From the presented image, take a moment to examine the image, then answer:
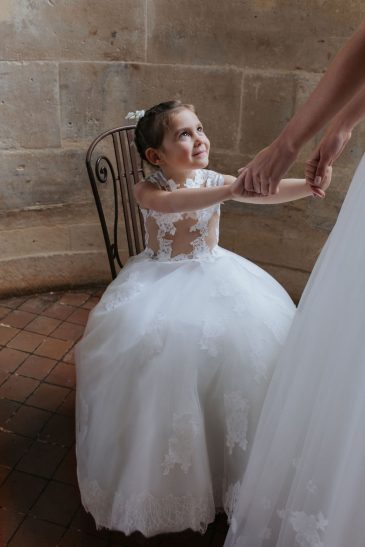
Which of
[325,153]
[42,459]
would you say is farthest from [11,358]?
[325,153]

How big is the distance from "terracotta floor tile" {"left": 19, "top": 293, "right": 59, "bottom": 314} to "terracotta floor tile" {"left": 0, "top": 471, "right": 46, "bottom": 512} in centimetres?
108

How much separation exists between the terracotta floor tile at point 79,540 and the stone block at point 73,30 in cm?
195

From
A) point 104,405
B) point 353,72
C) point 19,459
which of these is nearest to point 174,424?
point 104,405

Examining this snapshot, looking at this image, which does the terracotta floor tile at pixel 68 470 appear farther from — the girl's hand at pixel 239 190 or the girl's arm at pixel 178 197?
the girl's hand at pixel 239 190

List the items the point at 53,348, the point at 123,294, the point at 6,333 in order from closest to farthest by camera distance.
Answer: the point at 123,294 < the point at 53,348 < the point at 6,333

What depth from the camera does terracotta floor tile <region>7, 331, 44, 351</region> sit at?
2289 millimetres

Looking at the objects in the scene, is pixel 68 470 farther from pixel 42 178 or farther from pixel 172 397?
pixel 42 178

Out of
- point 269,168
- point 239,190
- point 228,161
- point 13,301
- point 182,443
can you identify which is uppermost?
point 269,168

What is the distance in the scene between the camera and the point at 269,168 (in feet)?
3.66

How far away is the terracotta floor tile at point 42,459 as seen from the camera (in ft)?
5.47

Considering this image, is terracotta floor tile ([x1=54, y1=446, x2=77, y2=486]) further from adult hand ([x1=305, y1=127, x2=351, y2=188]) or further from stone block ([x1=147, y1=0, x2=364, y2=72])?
stone block ([x1=147, y1=0, x2=364, y2=72])

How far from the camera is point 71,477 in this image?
5.39ft

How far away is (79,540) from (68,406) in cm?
58

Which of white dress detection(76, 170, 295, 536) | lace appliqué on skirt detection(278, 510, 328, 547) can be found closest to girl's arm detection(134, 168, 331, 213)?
white dress detection(76, 170, 295, 536)
